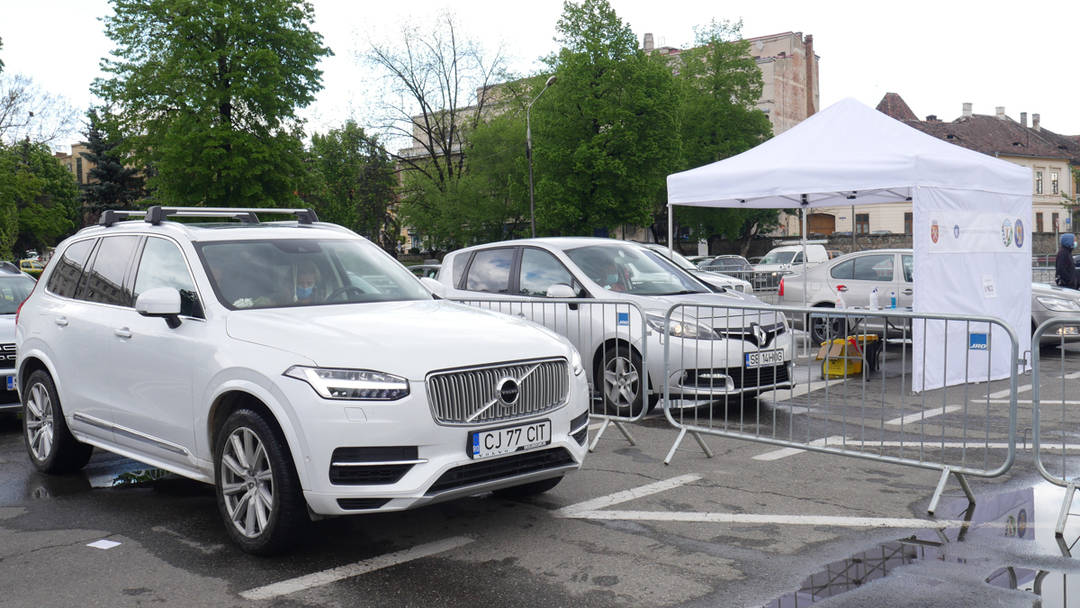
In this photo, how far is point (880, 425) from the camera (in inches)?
247

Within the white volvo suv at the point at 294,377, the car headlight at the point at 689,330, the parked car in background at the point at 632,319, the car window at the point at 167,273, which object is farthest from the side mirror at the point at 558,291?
the car window at the point at 167,273

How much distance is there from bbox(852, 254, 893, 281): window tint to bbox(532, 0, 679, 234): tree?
2927 centimetres

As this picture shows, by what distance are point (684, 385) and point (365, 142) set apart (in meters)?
51.4

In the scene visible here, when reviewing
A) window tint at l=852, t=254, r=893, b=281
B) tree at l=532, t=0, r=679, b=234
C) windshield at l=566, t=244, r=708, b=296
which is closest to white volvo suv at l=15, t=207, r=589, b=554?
windshield at l=566, t=244, r=708, b=296

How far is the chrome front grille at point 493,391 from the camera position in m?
4.68

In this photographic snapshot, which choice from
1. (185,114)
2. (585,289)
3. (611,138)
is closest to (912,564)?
(585,289)

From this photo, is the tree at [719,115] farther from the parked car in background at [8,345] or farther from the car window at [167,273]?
the car window at [167,273]

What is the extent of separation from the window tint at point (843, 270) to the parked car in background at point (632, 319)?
626 cm

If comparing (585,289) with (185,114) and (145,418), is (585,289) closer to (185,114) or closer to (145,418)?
(145,418)

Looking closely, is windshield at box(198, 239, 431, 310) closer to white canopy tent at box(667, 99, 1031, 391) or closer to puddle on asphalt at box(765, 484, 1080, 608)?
puddle on asphalt at box(765, 484, 1080, 608)

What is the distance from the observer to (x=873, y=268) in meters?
15.4

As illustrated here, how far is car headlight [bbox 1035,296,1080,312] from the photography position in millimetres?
13836

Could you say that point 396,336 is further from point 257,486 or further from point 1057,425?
point 1057,425

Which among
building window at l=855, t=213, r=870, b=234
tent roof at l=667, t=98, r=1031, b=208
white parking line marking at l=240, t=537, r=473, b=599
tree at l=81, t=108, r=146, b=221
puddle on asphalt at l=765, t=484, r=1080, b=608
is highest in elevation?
tree at l=81, t=108, r=146, b=221
